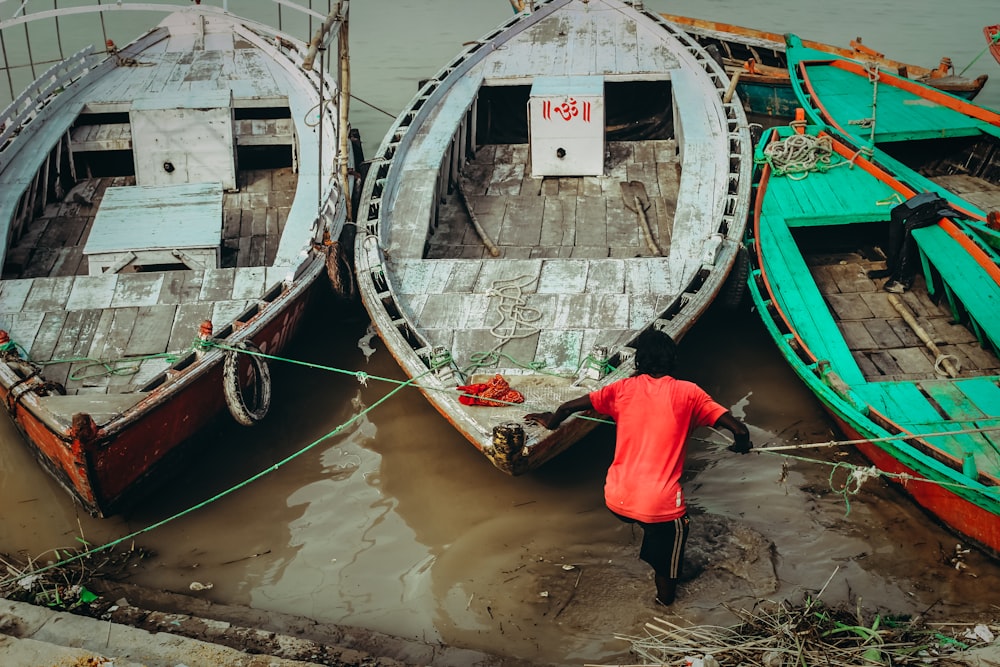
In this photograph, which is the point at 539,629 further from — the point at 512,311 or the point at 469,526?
the point at 512,311

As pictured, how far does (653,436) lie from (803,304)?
3.34 m

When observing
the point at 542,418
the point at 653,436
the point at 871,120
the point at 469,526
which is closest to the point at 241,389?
the point at 469,526

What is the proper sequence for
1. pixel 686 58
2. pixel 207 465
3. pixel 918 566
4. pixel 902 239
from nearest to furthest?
1. pixel 918 566
2. pixel 207 465
3. pixel 902 239
4. pixel 686 58

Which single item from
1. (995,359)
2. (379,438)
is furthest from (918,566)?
(379,438)

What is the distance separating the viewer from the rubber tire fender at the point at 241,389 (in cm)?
656

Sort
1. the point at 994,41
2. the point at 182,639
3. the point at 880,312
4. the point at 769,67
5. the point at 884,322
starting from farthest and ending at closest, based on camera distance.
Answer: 1. the point at 769,67
2. the point at 994,41
3. the point at 880,312
4. the point at 884,322
5. the point at 182,639

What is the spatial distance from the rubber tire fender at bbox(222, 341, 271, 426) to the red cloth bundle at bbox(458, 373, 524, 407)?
1.73 metres

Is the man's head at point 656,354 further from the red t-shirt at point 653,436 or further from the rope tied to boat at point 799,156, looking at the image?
the rope tied to boat at point 799,156

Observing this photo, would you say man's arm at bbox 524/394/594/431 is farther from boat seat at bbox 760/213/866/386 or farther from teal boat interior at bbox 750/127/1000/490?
boat seat at bbox 760/213/866/386

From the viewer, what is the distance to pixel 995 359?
278 inches

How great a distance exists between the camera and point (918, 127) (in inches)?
401

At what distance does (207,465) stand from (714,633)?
3.92m

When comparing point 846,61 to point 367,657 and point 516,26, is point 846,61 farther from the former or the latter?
point 367,657

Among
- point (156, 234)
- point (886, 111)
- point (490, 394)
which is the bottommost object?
point (490, 394)
